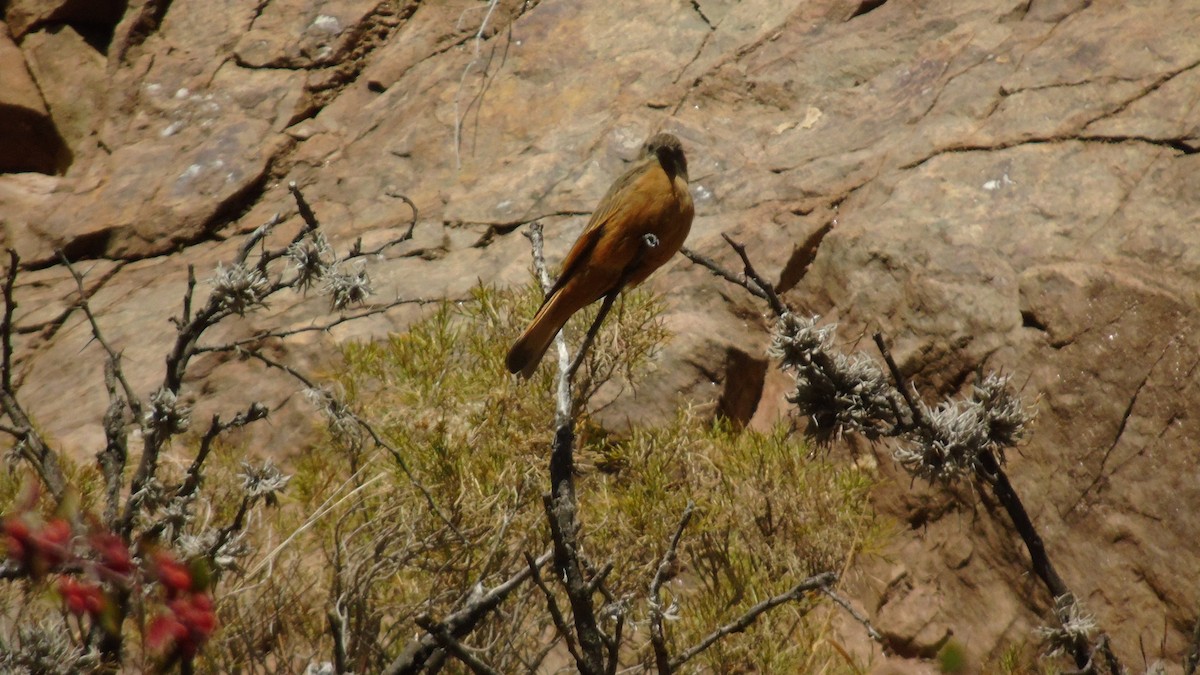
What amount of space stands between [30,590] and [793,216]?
126 inches

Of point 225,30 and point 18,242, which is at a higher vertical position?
point 225,30

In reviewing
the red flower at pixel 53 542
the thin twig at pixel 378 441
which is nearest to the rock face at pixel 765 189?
the thin twig at pixel 378 441

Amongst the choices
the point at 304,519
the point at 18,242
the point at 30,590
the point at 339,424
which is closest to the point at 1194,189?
the point at 339,424

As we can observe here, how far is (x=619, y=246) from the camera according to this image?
290cm

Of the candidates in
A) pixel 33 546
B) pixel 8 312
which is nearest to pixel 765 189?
pixel 8 312

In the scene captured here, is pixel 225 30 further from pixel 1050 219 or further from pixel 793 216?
pixel 1050 219

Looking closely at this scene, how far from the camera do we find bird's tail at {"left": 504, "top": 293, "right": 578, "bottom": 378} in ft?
9.91

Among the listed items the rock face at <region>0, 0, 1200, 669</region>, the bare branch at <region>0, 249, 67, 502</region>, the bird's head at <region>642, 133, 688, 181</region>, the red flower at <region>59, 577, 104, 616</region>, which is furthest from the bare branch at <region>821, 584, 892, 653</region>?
the bare branch at <region>0, 249, 67, 502</region>

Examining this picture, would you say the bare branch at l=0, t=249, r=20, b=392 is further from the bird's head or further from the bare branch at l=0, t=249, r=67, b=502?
the bird's head

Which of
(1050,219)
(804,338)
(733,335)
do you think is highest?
(804,338)

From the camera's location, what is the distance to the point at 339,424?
11.7 feet

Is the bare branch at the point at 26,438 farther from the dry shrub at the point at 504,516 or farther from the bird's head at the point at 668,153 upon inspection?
the bird's head at the point at 668,153

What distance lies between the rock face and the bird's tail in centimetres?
136

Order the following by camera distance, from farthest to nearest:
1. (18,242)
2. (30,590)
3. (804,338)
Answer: (18,242) < (30,590) < (804,338)
